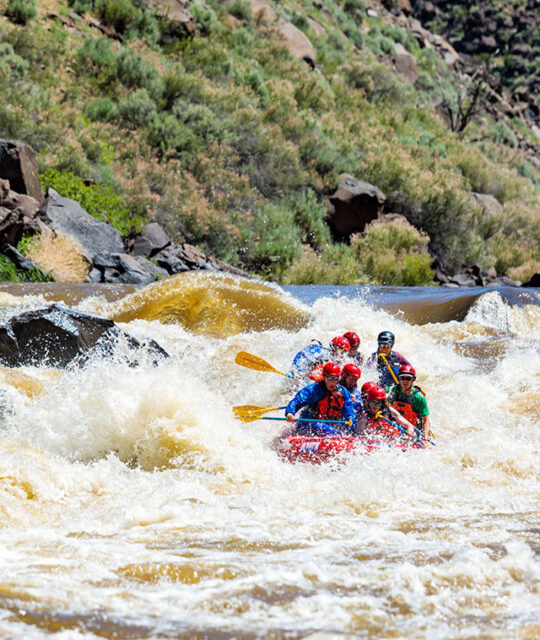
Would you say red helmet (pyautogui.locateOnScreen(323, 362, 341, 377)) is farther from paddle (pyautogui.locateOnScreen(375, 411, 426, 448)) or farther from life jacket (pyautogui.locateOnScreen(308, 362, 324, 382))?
paddle (pyautogui.locateOnScreen(375, 411, 426, 448))

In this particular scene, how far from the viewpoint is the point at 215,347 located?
8.95m

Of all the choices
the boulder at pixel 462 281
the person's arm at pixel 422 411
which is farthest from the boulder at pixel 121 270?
the boulder at pixel 462 281

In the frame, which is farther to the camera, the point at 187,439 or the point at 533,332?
the point at 533,332

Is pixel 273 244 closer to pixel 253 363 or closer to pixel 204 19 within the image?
pixel 253 363

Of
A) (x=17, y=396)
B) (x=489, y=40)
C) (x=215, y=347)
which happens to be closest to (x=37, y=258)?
(x=215, y=347)

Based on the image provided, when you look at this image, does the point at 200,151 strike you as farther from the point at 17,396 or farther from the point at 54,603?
the point at 54,603

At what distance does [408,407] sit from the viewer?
6.59 metres

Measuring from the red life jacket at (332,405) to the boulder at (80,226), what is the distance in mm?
7024

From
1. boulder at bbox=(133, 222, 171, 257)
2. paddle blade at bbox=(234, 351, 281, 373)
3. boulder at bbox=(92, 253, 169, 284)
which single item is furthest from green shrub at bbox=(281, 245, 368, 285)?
paddle blade at bbox=(234, 351, 281, 373)

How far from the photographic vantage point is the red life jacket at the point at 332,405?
630 cm

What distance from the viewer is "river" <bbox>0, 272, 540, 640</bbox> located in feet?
8.90

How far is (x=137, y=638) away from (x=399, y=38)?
39.2m

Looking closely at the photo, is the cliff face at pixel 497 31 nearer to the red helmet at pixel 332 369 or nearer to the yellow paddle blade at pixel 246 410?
the red helmet at pixel 332 369

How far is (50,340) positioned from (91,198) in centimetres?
747
